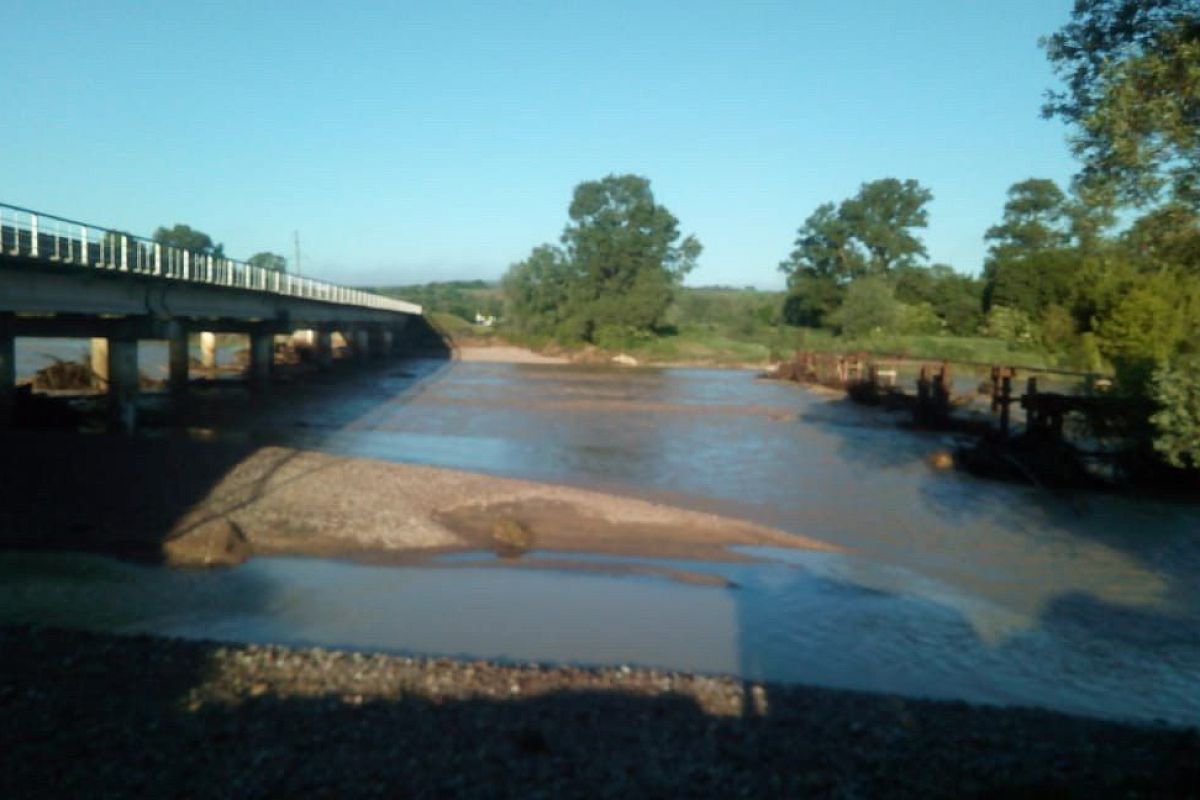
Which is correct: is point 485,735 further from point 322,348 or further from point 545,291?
point 545,291

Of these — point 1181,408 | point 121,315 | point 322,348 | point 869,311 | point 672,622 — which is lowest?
point 672,622

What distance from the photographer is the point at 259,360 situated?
51031mm

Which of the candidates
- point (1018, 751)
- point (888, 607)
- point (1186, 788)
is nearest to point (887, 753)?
point (1018, 751)

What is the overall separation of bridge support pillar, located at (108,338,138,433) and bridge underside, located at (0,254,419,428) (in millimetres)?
30

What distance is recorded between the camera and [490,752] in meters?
7.52

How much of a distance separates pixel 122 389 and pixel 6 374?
4.56 metres

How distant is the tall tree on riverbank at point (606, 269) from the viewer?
99062mm

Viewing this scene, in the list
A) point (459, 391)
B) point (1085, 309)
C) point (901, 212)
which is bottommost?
point (459, 391)

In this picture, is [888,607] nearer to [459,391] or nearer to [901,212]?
[459,391]

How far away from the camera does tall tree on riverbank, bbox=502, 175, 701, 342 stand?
99062 millimetres

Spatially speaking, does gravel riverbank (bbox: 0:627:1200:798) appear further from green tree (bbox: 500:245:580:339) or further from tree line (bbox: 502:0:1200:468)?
green tree (bbox: 500:245:580:339)

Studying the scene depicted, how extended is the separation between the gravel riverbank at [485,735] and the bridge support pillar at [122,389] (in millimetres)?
21220

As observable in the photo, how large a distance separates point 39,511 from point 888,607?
13.6 m

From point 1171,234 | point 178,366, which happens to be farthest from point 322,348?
point 1171,234
